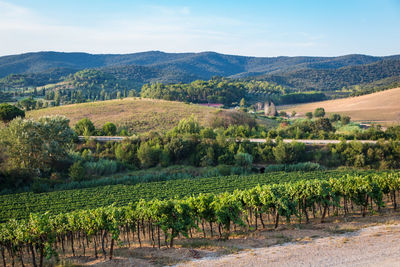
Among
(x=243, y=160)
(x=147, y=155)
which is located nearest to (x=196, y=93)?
(x=147, y=155)

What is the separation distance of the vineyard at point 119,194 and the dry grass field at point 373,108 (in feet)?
202

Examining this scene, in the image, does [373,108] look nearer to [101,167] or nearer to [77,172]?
[101,167]

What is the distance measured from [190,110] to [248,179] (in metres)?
56.8

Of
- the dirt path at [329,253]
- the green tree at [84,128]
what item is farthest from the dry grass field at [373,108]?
the dirt path at [329,253]

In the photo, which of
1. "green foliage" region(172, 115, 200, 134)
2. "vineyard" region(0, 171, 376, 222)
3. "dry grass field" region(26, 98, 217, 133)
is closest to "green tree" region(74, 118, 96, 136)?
"dry grass field" region(26, 98, 217, 133)

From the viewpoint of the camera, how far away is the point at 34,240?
57.9 ft

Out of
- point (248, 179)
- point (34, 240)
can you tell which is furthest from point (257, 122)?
point (34, 240)

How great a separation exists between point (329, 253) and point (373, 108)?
10333 cm

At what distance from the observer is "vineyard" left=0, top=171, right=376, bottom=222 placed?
97.9 feet

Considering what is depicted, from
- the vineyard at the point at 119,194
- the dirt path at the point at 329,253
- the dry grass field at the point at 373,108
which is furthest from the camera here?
the dry grass field at the point at 373,108

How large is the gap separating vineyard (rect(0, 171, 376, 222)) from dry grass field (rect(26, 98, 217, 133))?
3817 cm

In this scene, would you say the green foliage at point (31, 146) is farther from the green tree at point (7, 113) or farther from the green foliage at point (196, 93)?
the green foliage at point (196, 93)

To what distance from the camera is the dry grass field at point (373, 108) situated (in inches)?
3588

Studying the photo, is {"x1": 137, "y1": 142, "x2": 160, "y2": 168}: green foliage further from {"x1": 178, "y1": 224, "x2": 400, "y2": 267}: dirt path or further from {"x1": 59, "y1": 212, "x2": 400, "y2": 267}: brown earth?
{"x1": 178, "y1": 224, "x2": 400, "y2": 267}: dirt path
